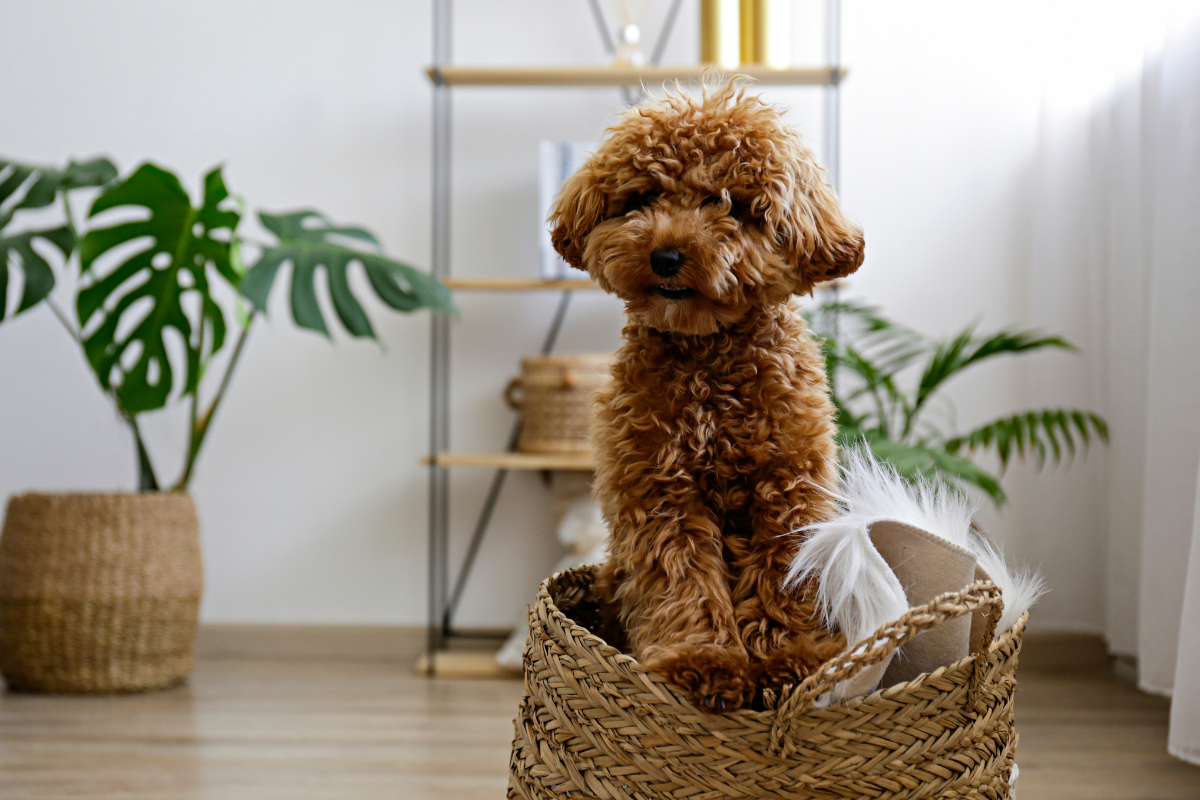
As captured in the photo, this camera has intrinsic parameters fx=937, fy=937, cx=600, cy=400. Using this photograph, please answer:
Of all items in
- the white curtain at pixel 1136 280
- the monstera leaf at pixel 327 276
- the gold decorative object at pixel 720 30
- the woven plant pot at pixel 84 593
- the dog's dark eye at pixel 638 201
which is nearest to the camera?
the dog's dark eye at pixel 638 201

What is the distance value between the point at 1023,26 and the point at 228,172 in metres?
1.76

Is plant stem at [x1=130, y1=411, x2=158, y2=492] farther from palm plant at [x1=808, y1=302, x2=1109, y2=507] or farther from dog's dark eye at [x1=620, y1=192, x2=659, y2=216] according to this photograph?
dog's dark eye at [x1=620, y1=192, x2=659, y2=216]

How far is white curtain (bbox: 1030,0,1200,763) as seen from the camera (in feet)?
4.41

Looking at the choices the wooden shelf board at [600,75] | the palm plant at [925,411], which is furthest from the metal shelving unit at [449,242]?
the palm plant at [925,411]

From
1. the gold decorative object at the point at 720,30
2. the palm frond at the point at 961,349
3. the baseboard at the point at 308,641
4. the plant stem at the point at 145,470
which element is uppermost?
the gold decorative object at the point at 720,30

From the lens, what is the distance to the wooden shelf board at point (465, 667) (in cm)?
187

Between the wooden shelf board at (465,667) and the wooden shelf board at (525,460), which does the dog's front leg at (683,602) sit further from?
the wooden shelf board at (465,667)

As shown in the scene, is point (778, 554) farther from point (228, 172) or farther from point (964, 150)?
point (228, 172)

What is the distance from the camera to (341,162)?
2.10 meters

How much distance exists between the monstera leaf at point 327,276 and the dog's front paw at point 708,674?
105 cm

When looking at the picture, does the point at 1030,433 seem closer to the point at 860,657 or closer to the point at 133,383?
the point at 860,657

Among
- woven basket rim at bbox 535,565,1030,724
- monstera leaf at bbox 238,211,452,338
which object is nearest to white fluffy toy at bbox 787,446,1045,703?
woven basket rim at bbox 535,565,1030,724

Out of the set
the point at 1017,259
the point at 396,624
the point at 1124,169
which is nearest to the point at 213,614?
the point at 396,624

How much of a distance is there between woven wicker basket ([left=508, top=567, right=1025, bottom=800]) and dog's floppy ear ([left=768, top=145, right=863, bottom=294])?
237 mm
